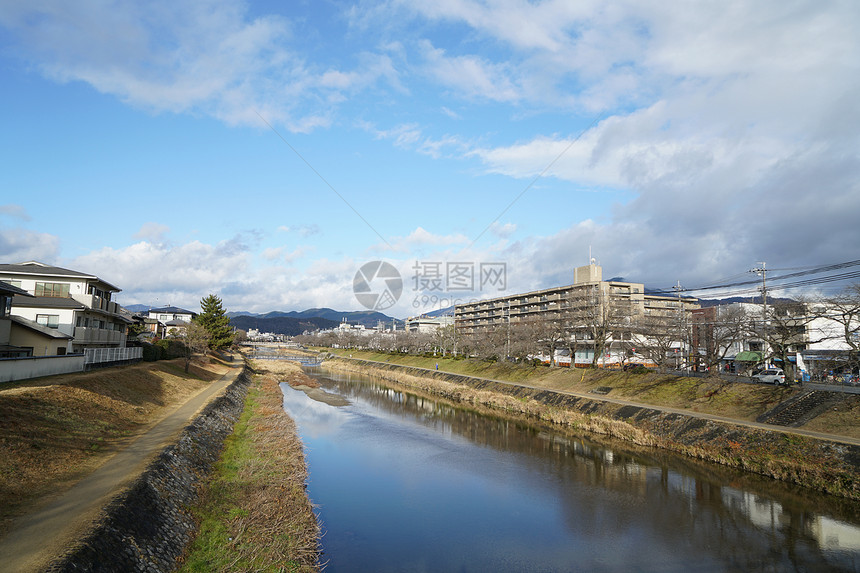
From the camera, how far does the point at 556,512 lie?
15.4 metres

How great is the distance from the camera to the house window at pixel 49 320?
27375 millimetres

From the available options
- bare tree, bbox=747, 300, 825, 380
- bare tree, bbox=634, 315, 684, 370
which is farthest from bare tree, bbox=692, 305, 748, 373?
bare tree, bbox=634, 315, 684, 370

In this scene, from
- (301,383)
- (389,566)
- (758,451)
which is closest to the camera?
(389,566)

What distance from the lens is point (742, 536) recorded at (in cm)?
1372

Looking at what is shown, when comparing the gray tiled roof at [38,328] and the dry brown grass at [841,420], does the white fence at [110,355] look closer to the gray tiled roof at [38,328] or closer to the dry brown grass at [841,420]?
the gray tiled roof at [38,328]

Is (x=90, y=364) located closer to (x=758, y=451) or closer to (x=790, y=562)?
(x=790, y=562)

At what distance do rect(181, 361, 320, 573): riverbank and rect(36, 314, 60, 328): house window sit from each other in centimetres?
1576

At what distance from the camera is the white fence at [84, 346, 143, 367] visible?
83.3ft

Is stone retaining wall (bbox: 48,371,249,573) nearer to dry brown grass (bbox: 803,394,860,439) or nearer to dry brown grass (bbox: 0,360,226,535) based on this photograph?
dry brown grass (bbox: 0,360,226,535)

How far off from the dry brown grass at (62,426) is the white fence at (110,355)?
6.19ft

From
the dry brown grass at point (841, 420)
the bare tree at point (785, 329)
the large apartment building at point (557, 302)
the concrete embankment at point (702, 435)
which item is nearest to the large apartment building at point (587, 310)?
the large apartment building at point (557, 302)

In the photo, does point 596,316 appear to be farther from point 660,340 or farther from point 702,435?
point 702,435

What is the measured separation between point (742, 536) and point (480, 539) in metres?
7.89

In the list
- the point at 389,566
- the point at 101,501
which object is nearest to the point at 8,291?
the point at 101,501
